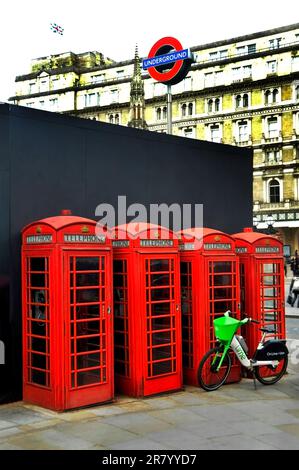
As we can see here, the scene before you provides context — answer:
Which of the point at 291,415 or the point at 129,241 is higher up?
the point at 129,241

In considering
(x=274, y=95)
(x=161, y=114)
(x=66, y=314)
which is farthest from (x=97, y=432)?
(x=161, y=114)

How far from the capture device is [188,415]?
6715 mm

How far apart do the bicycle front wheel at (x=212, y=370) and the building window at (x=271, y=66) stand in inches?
1871

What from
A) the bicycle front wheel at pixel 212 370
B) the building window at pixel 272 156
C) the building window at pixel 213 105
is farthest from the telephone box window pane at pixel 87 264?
the building window at pixel 213 105

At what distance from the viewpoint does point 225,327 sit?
797 cm

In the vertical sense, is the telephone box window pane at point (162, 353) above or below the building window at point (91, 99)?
below

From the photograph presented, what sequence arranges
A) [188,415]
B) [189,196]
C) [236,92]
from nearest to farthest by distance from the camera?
[188,415] < [189,196] < [236,92]

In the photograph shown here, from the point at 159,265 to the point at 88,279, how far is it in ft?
3.76

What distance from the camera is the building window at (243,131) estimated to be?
173ft

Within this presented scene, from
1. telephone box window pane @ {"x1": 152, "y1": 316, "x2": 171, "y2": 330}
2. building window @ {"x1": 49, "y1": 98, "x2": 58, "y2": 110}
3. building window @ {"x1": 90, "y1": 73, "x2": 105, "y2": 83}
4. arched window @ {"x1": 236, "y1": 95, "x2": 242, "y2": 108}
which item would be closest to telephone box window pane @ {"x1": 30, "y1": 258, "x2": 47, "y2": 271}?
telephone box window pane @ {"x1": 152, "y1": 316, "x2": 171, "y2": 330}

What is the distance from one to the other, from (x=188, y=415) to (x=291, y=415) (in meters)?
1.29

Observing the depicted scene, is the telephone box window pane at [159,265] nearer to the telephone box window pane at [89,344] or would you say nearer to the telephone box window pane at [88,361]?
the telephone box window pane at [89,344]

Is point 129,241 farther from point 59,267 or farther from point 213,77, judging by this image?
point 213,77

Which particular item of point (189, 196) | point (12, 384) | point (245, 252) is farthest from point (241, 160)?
point (12, 384)
